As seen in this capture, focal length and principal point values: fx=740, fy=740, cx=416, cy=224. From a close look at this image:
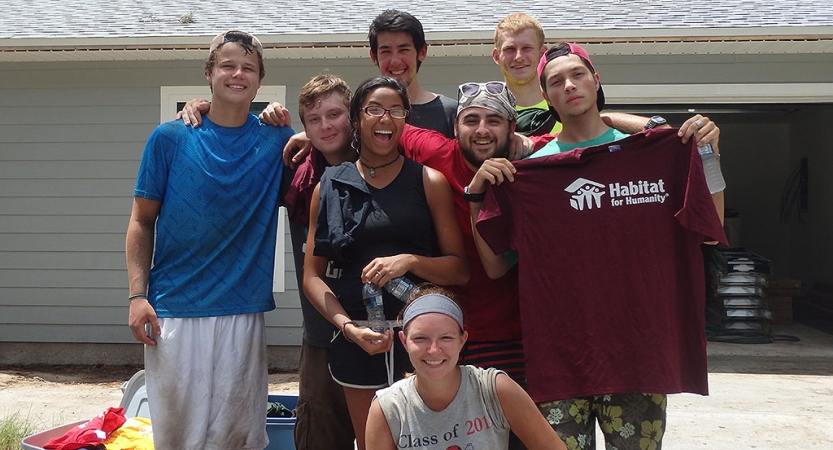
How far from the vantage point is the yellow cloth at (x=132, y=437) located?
364 centimetres

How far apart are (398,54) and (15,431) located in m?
3.52

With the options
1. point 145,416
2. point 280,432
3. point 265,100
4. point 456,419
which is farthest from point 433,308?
point 265,100

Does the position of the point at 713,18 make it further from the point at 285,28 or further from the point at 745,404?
the point at 285,28

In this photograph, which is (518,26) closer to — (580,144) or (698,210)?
(580,144)

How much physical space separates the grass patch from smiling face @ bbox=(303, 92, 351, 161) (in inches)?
119

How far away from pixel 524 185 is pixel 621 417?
2.84 feet

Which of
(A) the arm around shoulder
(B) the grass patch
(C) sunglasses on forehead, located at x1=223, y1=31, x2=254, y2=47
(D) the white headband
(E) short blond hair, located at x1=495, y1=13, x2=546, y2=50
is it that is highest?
(E) short blond hair, located at x1=495, y1=13, x2=546, y2=50

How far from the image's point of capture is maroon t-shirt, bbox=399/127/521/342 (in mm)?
2688

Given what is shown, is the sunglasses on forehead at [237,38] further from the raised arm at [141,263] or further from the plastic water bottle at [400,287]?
the plastic water bottle at [400,287]

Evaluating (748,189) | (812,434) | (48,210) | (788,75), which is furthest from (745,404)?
(748,189)

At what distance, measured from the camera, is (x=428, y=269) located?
8.44ft

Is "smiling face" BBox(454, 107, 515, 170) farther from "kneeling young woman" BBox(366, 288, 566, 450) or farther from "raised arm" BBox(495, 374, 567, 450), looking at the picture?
"raised arm" BBox(495, 374, 567, 450)

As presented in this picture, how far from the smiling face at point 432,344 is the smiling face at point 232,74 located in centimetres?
134

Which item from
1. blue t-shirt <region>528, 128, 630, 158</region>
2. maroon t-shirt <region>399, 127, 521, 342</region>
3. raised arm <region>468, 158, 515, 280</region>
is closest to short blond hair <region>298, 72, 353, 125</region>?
maroon t-shirt <region>399, 127, 521, 342</region>
